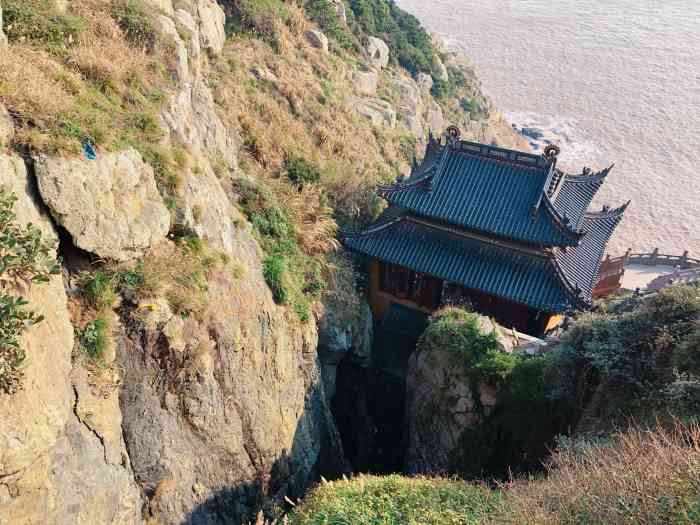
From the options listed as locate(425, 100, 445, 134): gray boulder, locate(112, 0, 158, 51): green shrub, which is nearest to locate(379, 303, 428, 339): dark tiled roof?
locate(112, 0, 158, 51): green shrub

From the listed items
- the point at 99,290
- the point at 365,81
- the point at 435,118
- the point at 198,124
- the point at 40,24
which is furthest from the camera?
the point at 435,118

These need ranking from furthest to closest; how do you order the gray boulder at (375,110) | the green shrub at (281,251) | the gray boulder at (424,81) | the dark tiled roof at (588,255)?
1. the gray boulder at (424,81)
2. the gray boulder at (375,110)
3. the dark tiled roof at (588,255)
4. the green shrub at (281,251)

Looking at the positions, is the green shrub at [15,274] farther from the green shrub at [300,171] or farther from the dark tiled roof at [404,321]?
the dark tiled roof at [404,321]

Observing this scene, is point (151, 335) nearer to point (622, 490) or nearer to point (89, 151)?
point (89, 151)

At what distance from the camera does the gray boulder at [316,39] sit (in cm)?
3284

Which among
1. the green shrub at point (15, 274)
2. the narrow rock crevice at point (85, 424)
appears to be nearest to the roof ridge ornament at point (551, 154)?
the green shrub at point (15, 274)

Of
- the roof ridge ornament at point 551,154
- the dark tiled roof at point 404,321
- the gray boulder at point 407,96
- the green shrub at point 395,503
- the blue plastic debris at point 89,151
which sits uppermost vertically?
the roof ridge ornament at point 551,154

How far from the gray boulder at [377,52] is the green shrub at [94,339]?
111 feet

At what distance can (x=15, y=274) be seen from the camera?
24.6 feet

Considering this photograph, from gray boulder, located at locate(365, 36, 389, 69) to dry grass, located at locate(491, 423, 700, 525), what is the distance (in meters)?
34.4

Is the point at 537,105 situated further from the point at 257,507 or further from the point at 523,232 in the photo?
the point at 257,507

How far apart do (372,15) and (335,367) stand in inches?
1410

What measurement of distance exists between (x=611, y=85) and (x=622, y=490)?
67.3m

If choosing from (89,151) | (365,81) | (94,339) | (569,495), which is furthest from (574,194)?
(365,81)
